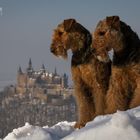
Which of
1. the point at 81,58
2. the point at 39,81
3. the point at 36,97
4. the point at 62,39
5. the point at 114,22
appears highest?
the point at 114,22

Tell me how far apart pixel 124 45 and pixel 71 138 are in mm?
3119

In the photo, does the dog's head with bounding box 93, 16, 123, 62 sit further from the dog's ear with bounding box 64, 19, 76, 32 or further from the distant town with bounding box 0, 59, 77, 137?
the distant town with bounding box 0, 59, 77, 137

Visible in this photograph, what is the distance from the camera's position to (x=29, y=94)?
134375 millimetres

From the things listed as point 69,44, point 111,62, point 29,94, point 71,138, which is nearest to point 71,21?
point 69,44

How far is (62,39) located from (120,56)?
35.2 inches

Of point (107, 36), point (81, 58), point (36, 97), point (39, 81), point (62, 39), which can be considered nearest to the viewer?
point (107, 36)

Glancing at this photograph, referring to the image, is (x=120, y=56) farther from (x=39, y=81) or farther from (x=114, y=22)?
(x=39, y=81)

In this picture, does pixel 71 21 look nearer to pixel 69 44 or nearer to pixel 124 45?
pixel 69 44

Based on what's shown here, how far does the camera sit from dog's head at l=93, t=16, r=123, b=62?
6863mm

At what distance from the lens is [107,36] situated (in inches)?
270

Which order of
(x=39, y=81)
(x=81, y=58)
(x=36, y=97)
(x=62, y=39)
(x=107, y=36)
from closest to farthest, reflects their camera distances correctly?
(x=107, y=36)
(x=62, y=39)
(x=81, y=58)
(x=39, y=81)
(x=36, y=97)

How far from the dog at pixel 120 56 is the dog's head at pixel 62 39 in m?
0.57

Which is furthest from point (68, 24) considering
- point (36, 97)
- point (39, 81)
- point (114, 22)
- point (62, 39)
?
point (36, 97)

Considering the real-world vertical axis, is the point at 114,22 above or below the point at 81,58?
above
